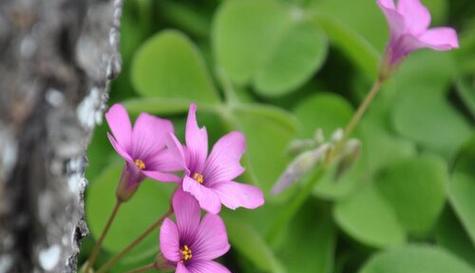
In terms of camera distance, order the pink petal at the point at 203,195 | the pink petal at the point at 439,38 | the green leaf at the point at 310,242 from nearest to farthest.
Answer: the pink petal at the point at 203,195
the pink petal at the point at 439,38
the green leaf at the point at 310,242

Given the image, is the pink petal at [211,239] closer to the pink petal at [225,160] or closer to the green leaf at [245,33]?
the pink petal at [225,160]

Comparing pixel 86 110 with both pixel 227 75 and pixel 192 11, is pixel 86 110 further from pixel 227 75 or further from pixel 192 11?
pixel 192 11

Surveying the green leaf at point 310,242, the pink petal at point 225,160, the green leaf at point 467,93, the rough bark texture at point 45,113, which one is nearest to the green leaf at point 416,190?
the green leaf at point 310,242

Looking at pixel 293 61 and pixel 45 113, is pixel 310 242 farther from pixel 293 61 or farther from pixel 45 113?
pixel 45 113

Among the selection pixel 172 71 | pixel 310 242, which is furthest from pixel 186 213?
pixel 172 71

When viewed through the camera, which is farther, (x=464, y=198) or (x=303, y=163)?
(x=464, y=198)

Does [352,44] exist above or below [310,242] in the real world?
above
